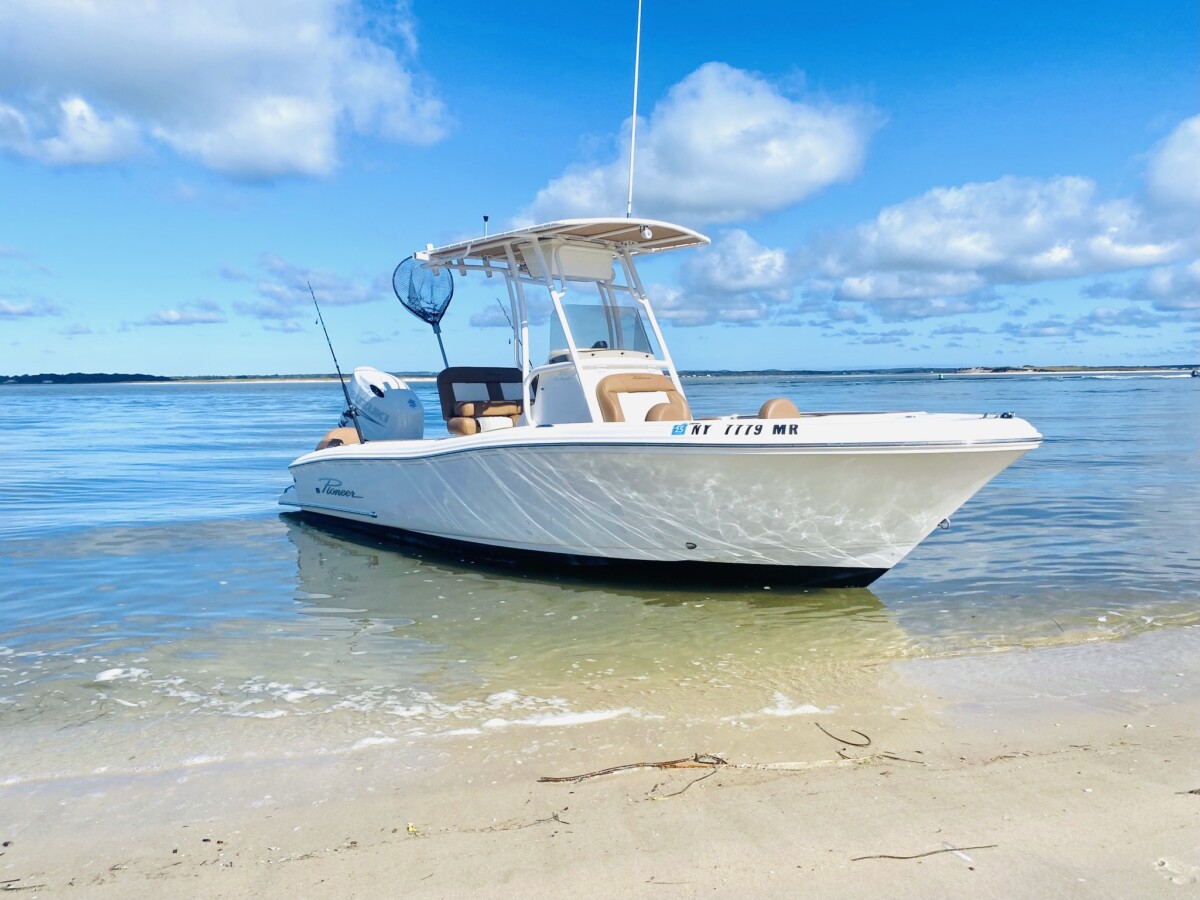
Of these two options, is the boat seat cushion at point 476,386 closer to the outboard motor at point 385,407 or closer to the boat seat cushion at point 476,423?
the boat seat cushion at point 476,423

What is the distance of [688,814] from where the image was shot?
134 inches

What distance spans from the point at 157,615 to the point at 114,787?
3.35 m

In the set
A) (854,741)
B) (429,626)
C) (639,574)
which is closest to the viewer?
(854,741)

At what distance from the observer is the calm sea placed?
4.80 m

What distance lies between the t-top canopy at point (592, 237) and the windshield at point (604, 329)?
577mm

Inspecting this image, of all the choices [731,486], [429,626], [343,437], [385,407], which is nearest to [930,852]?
[731,486]


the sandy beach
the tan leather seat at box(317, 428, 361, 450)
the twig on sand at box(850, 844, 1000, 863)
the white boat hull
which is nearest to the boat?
the white boat hull

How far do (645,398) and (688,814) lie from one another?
4800 millimetres

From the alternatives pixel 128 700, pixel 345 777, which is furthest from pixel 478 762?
pixel 128 700

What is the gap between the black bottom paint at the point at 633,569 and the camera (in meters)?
7.14

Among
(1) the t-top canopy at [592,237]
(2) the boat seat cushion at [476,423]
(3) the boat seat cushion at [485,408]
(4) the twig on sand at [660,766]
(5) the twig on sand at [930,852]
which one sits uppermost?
(1) the t-top canopy at [592,237]

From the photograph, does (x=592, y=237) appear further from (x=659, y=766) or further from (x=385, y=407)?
(x=659, y=766)

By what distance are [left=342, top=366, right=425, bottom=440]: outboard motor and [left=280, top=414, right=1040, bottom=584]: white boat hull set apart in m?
1.67

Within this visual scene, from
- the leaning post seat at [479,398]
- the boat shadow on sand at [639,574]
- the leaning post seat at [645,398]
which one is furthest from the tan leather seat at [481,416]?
the leaning post seat at [645,398]
